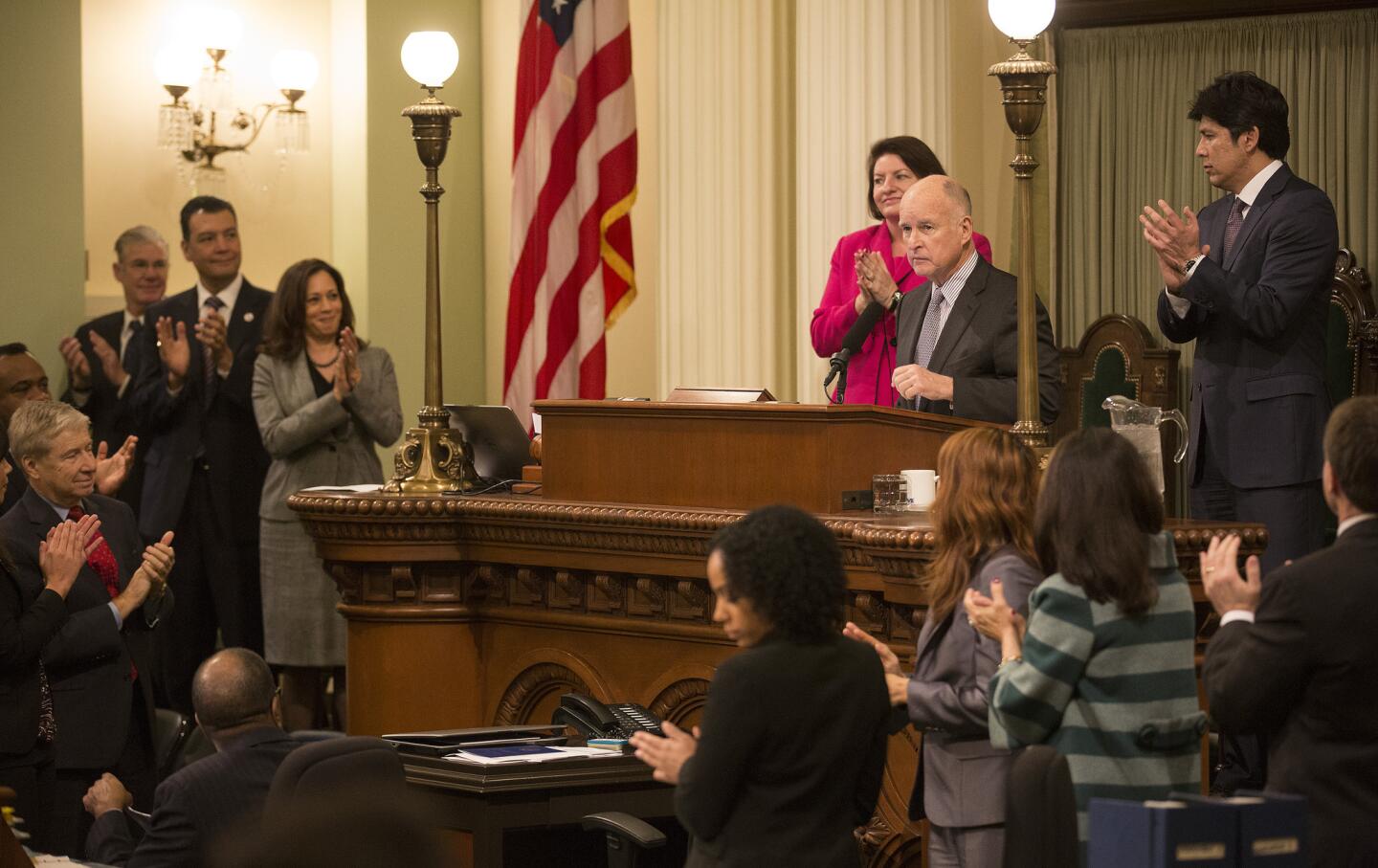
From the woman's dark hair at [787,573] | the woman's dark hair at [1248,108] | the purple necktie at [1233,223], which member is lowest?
the woman's dark hair at [787,573]

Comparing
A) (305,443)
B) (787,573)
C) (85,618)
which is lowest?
(85,618)

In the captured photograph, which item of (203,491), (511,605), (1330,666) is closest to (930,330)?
(511,605)

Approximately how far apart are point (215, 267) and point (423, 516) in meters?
2.44

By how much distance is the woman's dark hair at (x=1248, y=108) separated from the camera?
5.28 m

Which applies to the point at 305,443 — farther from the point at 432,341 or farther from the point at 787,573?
the point at 787,573

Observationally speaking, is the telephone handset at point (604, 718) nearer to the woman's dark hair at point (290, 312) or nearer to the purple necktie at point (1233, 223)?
the purple necktie at point (1233, 223)

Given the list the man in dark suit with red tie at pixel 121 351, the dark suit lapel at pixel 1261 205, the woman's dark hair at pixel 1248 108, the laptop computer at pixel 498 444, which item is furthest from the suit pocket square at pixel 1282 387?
the man in dark suit with red tie at pixel 121 351

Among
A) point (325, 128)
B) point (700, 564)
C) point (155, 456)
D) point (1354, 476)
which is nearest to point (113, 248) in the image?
point (325, 128)

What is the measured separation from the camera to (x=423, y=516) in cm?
559

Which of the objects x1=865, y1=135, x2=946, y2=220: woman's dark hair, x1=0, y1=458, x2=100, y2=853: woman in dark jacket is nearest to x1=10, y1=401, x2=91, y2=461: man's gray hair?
x1=0, y1=458, x2=100, y2=853: woman in dark jacket

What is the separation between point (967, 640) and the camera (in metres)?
3.76

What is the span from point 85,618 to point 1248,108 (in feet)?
10.7

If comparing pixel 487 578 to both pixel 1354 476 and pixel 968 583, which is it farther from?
pixel 1354 476

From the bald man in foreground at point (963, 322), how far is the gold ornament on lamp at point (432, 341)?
142cm
